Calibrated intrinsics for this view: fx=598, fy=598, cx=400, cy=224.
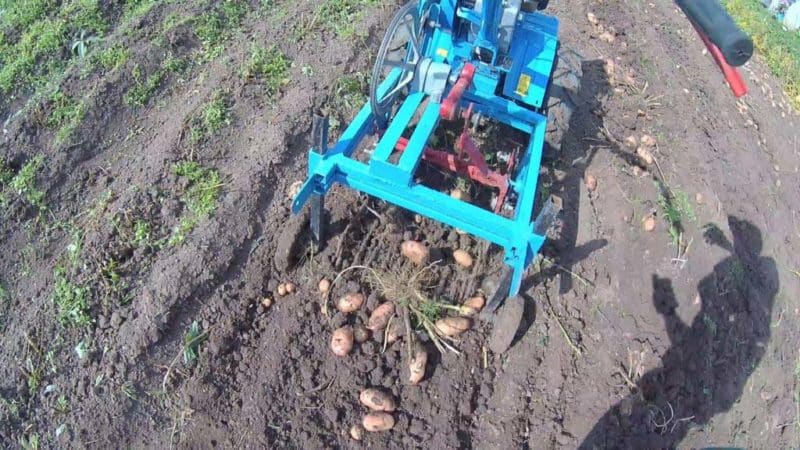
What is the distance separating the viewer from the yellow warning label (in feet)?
13.9

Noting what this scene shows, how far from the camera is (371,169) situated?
128 inches

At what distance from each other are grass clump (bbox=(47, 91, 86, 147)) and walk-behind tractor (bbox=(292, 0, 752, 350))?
1968 millimetres

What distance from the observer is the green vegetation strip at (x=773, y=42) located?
24.6 feet

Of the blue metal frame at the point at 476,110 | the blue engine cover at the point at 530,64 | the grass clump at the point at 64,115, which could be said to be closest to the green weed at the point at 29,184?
the grass clump at the point at 64,115

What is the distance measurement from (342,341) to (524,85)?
2200 millimetres

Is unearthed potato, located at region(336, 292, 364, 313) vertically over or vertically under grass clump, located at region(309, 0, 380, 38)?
under

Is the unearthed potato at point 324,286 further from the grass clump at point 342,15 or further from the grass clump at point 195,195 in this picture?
the grass clump at point 342,15

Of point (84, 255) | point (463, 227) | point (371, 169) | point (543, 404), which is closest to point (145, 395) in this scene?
point (84, 255)

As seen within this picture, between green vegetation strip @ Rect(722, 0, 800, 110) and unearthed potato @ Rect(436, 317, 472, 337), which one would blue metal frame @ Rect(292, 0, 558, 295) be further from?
green vegetation strip @ Rect(722, 0, 800, 110)

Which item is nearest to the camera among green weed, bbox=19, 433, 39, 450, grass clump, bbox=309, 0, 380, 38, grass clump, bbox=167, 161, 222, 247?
green weed, bbox=19, 433, 39, 450

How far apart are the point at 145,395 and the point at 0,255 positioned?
150 cm

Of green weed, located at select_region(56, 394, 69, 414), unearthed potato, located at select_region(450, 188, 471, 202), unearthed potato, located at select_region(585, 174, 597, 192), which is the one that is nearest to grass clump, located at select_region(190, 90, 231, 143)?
unearthed potato, located at select_region(450, 188, 471, 202)

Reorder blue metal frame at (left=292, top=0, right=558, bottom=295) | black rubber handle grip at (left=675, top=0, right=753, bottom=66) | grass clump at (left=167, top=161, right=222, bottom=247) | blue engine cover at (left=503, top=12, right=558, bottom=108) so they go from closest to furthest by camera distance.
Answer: black rubber handle grip at (left=675, top=0, right=753, bottom=66), blue metal frame at (left=292, top=0, right=558, bottom=295), grass clump at (left=167, top=161, right=222, bottom=247), blue engine cover at (left=503, top=12, right=558, bottom=108)

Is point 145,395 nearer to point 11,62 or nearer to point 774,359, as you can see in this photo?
point 11,62
